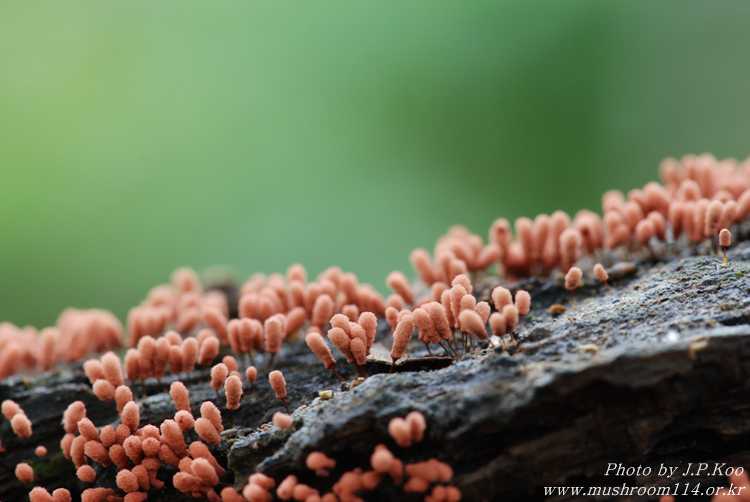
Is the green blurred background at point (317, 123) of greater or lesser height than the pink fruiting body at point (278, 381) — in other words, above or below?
above

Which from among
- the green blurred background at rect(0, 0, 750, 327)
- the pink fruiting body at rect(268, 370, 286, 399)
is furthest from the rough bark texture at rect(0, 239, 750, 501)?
the green blurred background at rect(0, 0, 750, 327)

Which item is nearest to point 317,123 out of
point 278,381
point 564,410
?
point 278,381

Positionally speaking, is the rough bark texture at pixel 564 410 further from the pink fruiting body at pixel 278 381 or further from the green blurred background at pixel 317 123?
the green blurred background at pixel 317 123

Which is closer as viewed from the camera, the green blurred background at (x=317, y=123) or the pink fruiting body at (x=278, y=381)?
the pink fruiting body at (x=278, y=381)

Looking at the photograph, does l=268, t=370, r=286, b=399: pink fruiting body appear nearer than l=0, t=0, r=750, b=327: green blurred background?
Yes

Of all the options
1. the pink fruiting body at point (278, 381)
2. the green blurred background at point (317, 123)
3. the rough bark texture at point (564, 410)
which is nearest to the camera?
the rough bark texture at point (564, 410)

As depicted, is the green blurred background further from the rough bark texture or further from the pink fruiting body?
the rough bark texture

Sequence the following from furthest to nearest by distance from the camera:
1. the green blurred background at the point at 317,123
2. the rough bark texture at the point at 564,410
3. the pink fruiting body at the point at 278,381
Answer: the green blurred background at the point at 317,123
the pink fruiting body at the point at 278,381
the rough bark texture at the point at 564,410

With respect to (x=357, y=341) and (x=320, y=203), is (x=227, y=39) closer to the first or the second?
(x=320, y=203)

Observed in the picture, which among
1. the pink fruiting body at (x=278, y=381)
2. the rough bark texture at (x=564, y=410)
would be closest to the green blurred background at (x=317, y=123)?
the pink fruiting body at (x=278, y=381)
